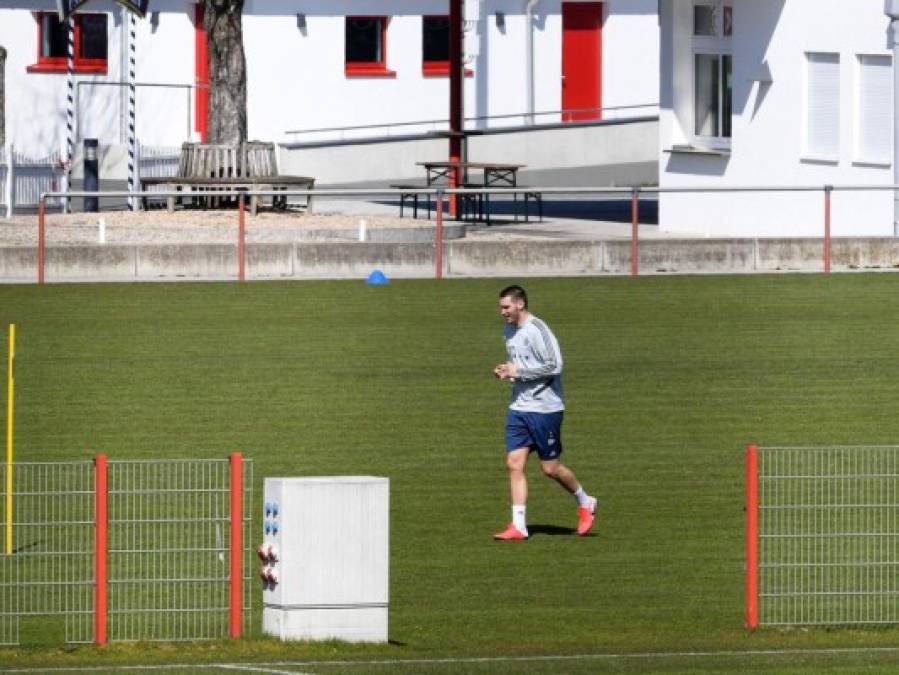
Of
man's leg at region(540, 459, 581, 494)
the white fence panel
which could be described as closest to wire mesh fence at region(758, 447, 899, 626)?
man's leg at region(540, 459, 581, 494)

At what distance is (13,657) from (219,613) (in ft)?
5.60

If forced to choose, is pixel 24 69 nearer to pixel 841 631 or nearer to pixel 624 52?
pixel 624 52

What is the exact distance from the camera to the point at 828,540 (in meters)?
16.8

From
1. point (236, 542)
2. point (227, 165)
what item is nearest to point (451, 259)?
point (227, 165)

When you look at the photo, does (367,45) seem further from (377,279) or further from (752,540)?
(752,540)

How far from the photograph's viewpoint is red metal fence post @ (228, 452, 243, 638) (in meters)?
13.3

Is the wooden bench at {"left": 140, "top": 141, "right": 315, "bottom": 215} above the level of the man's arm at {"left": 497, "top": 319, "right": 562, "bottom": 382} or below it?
above

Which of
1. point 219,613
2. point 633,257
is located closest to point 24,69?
point 633,257

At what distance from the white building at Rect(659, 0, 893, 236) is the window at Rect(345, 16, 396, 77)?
18.3 m

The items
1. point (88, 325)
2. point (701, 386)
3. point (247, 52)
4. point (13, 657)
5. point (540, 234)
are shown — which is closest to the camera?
point (13, 657)

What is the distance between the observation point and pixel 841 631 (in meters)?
14.4

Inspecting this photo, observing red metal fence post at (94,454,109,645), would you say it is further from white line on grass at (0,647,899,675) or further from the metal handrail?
the metal handrail

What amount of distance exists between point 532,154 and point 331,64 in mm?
6971

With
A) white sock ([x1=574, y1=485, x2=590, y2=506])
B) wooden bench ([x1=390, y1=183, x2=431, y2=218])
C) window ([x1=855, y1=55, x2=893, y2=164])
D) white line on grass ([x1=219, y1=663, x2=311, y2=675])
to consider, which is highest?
window ([x1=855, y1=55, x2=893, y2=164])
